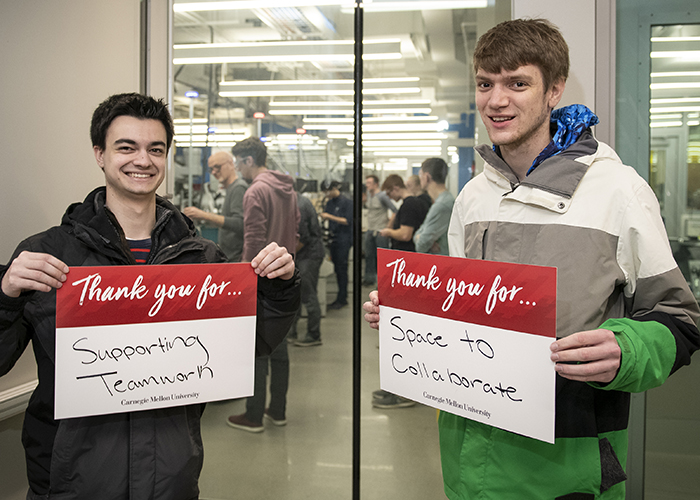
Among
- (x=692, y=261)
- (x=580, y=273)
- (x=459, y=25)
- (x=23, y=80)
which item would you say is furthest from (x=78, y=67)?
(x=692, y=261)

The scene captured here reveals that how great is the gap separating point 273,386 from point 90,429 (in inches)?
66.1

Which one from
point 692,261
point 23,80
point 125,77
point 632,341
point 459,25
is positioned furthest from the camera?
point 459,25

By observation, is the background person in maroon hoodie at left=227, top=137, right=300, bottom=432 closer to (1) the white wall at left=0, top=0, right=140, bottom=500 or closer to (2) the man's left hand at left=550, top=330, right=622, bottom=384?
(1) the white wall at left=0, top=0, right=140, bottom=500

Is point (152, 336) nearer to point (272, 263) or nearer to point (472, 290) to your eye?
point (272, 263)

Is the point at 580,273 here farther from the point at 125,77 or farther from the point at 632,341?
the point at 125,77

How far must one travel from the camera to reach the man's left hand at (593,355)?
0.87 m

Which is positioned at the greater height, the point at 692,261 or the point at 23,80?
the point at 23,80

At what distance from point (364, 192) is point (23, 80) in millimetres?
1595

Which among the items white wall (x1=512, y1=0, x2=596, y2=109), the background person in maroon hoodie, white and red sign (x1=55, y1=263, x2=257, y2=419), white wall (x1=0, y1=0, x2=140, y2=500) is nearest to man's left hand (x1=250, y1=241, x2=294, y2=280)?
white and red sign (x1=55, y1=263, x2=257, y2=419)

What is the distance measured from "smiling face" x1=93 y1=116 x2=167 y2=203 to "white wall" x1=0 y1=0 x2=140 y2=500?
657 mm

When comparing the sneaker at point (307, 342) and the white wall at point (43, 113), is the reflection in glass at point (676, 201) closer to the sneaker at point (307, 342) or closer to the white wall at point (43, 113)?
the sneaker at point (307, 342)

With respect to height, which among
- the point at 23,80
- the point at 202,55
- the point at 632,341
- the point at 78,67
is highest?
the point at 202,55

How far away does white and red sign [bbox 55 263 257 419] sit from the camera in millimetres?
1094

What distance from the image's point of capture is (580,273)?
100 cm
